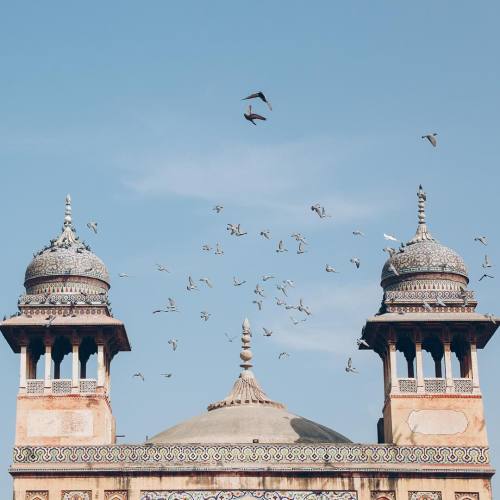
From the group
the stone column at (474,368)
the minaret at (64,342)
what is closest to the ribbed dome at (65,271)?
the minaret at (64,342)

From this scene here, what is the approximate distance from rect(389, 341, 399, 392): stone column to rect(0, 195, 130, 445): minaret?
6839 millimetres

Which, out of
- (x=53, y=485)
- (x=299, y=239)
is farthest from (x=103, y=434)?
(x=299, y=239)

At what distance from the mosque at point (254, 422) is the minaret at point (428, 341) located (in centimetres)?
4

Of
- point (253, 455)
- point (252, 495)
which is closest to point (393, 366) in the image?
point (253, 455)

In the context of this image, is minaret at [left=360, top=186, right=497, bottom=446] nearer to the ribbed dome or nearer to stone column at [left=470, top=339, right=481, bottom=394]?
stone column at [left=470, top=339, right=481, bottom=394]

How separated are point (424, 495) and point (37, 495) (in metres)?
9.31

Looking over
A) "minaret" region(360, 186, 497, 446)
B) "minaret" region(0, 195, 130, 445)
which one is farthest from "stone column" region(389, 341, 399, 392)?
"minaret" region(0, 195, 130, 445)

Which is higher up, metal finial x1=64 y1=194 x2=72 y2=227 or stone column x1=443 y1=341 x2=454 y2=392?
metal finial x1=64 y1=194 x2=72 y2=227

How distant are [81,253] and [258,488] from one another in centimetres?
800

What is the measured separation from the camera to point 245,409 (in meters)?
39.2

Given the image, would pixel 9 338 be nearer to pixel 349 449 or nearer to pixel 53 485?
pixel 53 485

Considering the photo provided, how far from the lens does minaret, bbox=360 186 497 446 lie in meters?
36.9

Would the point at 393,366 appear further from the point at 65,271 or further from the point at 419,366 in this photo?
the point at 65,271

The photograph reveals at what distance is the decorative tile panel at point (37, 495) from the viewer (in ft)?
118
